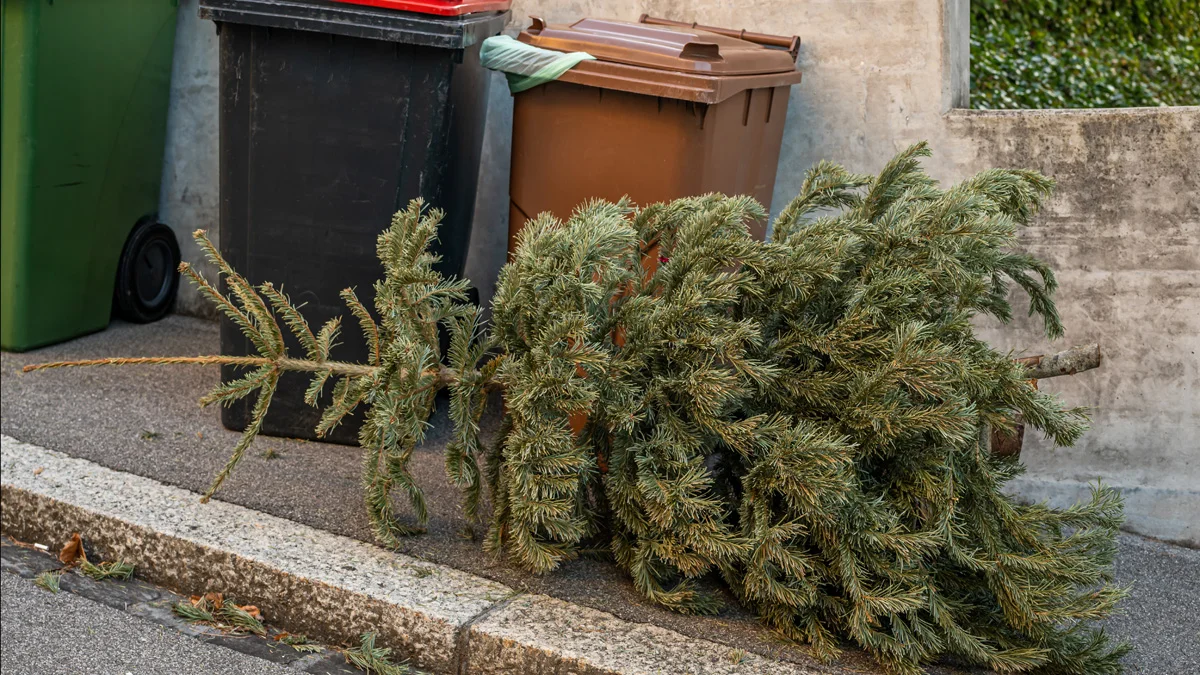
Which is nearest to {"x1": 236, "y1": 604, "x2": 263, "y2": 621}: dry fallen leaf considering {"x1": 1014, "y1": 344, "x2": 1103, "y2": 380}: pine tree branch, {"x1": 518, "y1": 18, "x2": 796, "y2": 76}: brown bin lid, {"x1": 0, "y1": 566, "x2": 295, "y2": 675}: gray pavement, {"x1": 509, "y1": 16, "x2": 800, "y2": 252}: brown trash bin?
{"x1": 0, "y1": 566, "x2": 295, "y2": 675}: gray pavement

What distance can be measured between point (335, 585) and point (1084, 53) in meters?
5.27

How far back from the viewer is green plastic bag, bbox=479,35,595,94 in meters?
3.43

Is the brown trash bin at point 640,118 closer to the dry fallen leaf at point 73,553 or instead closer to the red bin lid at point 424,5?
the red bin lid at point 424,5

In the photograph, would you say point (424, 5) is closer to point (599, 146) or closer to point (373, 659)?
point (599, 146)

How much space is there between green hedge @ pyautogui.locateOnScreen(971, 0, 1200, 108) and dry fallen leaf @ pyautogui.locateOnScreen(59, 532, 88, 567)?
4.30 meters

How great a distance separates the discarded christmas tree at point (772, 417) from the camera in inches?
103

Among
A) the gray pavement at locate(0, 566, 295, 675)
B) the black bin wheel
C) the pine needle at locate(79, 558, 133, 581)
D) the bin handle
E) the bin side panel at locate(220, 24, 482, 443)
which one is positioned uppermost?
the bin handle

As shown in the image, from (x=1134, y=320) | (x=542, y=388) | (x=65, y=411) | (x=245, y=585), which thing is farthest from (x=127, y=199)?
(x=1134, y=320)

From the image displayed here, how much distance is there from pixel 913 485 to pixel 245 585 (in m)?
1.72

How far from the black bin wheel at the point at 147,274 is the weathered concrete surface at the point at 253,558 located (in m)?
1.58

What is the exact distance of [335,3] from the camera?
3.44 m

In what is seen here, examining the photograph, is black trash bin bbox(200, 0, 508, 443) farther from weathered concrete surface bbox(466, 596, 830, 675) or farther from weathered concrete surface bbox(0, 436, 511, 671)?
weathered concrete surface bbox(466, 596, 830, 675)

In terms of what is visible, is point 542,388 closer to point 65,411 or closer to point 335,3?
point 335,3

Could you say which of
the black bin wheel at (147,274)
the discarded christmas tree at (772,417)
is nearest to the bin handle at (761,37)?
the discarded christmas tree at (772,417)
